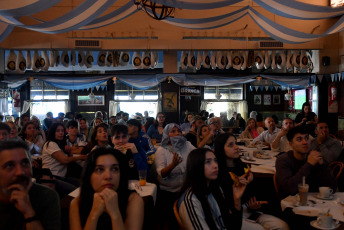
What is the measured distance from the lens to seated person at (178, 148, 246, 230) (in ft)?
7.02

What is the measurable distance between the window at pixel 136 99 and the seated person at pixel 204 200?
38.0ft

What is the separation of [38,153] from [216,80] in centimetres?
595

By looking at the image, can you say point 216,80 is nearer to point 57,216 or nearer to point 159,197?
point 159,197

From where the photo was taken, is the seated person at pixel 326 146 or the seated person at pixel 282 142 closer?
the seated person at pixel 326 146

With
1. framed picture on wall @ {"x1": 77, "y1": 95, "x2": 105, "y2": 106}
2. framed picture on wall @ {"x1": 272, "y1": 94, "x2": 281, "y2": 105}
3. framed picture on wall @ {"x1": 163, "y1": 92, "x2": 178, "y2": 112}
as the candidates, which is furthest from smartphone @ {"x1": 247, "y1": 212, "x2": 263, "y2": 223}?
framed picture on wall @ {"x1": 272, "y1": 94, "x2": 281, "y2": 105}

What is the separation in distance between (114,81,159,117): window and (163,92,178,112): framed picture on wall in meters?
3.85

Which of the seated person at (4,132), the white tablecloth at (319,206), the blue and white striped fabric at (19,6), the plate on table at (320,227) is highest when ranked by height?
the blue and white striped fabric at (19,6)

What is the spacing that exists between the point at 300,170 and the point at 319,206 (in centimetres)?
45

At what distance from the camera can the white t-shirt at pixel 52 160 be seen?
13.8 feet

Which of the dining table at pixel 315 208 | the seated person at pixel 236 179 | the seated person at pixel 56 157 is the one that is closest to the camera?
the dining table at pixel 315 208

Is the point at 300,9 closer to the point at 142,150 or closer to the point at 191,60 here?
the point at 142,150

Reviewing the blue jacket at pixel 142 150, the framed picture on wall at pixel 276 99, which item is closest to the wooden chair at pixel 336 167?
the blue jacket at pixel 142 150

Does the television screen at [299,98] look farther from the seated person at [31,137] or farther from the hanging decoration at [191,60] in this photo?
the seated person at [31,137]

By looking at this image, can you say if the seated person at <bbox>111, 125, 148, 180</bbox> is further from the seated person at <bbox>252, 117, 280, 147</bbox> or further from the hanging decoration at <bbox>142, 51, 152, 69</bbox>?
the hanging decoration at <bbox>142, 51, 152, 69</bbox>
